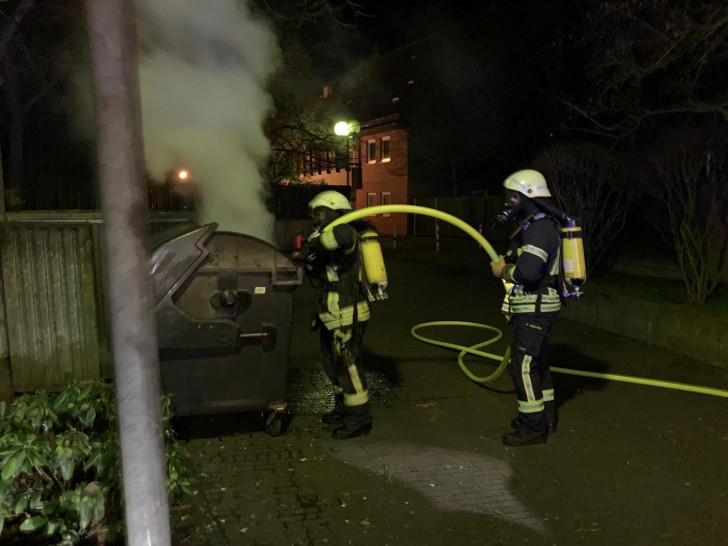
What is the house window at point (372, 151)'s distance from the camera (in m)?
30.3

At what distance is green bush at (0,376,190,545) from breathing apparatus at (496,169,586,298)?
114 inches

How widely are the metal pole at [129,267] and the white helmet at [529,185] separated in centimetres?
306

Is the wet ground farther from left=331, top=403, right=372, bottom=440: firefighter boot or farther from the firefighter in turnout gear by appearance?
the firefighter in turnout gear

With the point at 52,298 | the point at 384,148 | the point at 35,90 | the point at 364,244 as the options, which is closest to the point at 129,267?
the point at 364,244

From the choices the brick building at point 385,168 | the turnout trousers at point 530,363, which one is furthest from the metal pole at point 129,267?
the brick building at point 385,168

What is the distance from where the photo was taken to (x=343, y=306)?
4648mm

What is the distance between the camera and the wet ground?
341 centimetres

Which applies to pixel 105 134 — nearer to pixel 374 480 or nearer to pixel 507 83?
pixel 374 480

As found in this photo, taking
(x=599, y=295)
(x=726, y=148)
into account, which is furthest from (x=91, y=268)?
(x=726, y=148)

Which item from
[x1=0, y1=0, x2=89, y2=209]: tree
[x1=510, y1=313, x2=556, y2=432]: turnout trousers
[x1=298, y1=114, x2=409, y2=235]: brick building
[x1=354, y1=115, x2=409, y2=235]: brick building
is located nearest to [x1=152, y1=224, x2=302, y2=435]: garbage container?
[x1=510, y1=313, x2=556, y2=432]: turnout trousers

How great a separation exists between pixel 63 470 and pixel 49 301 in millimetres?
2830

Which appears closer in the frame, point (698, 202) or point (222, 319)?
point (222, 319)

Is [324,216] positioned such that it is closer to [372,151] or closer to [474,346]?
[474,346]

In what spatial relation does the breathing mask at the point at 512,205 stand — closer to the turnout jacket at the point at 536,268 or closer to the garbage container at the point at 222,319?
the turnout jacket at the point at 536,268
